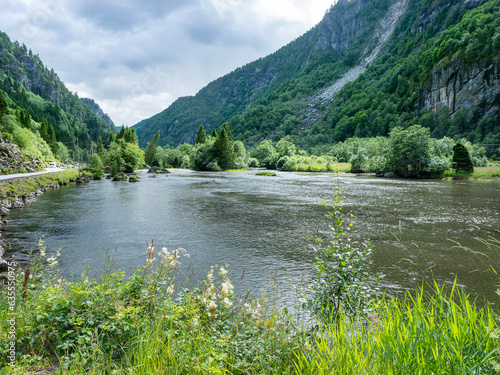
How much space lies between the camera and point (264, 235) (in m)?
13.7

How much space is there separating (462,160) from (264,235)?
51788 mm

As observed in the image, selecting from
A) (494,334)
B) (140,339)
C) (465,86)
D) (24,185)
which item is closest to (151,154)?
(24,185)

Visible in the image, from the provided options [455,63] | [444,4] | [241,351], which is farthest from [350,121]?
[241,351]

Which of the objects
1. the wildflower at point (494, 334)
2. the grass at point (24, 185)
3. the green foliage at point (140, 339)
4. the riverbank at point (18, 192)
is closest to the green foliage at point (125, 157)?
the grass at point (24, 185)

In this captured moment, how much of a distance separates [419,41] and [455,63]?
9468 cm

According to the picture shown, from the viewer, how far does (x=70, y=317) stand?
3.68 m

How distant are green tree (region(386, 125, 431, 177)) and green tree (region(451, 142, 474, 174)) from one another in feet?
14.8

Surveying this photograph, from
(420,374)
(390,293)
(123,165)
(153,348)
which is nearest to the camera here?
(420,374)

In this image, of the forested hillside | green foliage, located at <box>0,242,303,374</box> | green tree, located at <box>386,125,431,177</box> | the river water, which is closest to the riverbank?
the river water

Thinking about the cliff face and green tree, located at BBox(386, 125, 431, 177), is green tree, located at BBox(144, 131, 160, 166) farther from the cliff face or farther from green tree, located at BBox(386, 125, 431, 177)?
the cliff face

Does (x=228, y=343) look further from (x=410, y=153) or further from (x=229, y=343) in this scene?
(x=410, y=153)

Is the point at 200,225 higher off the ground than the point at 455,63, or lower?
lower

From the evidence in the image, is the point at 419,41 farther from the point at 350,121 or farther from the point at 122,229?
→ the point at 122,229

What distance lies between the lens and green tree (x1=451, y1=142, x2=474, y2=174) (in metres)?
49.4
